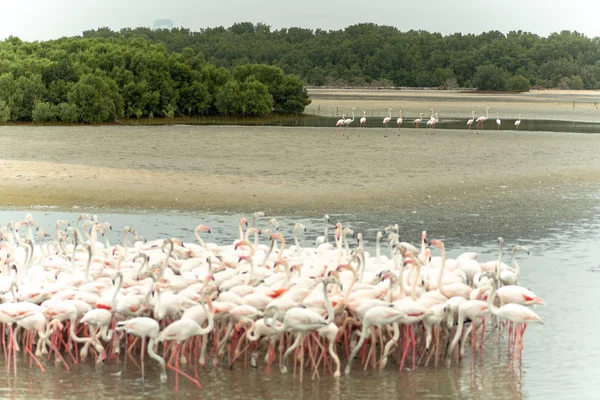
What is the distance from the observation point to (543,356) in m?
10.9

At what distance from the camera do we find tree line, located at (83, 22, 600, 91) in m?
120

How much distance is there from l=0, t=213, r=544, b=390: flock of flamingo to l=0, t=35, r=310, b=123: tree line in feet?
123

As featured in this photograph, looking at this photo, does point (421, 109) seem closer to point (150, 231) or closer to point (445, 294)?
point (150, 231)

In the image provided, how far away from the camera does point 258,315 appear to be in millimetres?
10266

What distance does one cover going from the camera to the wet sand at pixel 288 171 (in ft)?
71.1

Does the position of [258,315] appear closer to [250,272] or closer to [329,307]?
[329,307]

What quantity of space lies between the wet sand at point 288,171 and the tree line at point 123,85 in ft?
31.3

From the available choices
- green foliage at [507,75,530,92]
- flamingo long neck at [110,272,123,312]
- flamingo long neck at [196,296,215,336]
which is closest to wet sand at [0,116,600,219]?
flamingo long neck at [110,272,123,312]

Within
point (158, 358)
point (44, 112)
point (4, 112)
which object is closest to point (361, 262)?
point (158, 358)

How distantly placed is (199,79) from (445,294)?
51.4 m

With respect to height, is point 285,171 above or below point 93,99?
below

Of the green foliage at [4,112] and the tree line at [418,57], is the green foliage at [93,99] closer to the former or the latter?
the green foliage at [4,112]

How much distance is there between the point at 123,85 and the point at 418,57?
90.0 metres

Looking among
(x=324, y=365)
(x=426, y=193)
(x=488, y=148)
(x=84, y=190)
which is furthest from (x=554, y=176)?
(x=324, y=365)
